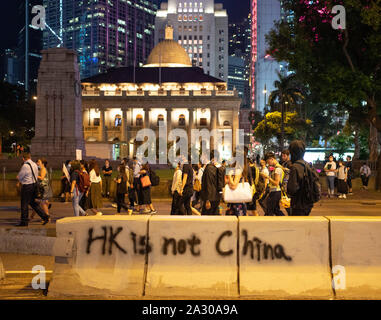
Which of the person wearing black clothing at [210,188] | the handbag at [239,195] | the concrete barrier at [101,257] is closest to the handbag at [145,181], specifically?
the person wearing black clothing at [210,188]

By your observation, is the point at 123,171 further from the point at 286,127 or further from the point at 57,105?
the point at 286,127

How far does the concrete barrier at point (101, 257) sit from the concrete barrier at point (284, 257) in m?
1.25

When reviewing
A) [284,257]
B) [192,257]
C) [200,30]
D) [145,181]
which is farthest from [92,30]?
[284,257]

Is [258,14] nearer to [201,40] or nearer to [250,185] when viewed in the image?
[201,40]

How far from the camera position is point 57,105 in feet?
109

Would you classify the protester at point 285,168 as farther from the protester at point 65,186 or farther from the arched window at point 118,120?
the arched window at point 118,120

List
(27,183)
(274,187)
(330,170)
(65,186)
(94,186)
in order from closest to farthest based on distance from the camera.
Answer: (274,187), (27,183), (94,186), (65,186), (330,170)

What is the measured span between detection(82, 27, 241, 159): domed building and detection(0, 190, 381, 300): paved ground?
233 ft

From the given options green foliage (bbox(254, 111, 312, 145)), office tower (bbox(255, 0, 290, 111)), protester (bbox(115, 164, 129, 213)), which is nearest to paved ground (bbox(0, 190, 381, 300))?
protester (bbox(115, 164, 129, 213))

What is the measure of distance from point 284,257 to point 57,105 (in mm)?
29850

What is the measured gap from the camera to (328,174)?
2033cm

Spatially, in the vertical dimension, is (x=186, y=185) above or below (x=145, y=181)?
above

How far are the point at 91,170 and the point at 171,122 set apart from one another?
291 ft

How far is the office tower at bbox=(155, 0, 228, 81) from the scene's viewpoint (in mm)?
173125
